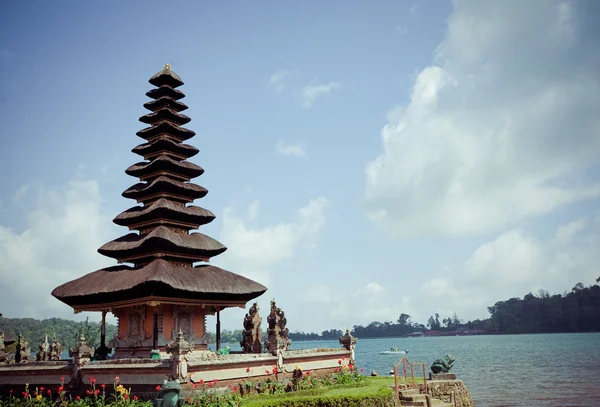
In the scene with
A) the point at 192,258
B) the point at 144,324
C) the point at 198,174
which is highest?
the point at 198,174

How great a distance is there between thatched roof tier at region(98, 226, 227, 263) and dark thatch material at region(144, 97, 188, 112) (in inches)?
357

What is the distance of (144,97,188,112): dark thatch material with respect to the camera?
113ft

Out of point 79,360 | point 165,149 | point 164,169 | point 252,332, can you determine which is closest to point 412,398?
point 252,332

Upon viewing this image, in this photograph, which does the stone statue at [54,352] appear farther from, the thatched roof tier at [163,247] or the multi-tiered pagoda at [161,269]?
the thatched roof tier at [163,247]

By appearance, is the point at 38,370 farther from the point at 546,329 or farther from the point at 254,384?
the point at 546,329

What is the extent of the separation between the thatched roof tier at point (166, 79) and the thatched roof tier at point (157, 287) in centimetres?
1306

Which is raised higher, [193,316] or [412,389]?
[193,316]

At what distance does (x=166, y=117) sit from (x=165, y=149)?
2.41 meters

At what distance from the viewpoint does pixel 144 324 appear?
28234 millimetres

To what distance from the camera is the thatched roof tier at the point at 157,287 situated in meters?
25.9

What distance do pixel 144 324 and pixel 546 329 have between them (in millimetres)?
147341

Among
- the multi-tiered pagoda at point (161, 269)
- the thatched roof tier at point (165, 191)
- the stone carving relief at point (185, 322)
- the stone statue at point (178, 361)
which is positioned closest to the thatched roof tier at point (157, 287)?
the multi-tiered pagoda at point (161, 269)

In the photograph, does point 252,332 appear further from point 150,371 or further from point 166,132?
point 166,132

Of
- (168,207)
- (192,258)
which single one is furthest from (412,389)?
(168,207)
